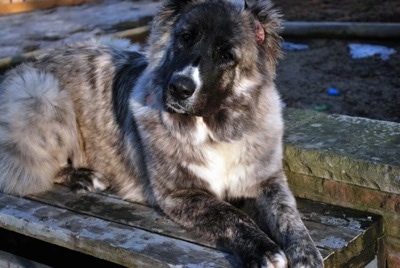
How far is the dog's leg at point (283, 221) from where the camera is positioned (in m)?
3.02

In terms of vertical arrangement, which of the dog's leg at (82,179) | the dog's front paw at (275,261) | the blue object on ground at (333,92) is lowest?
the blue object on ground at (333,92)

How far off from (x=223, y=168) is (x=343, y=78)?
361 cm

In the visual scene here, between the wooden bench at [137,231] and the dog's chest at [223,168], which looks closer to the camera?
the wooden bench at [137,231]

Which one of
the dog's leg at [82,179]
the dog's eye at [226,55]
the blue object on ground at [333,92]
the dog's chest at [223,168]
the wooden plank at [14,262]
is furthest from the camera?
the blue object on ground at [333,92]

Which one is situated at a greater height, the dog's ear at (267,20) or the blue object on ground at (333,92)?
the dog's ear at (267,20)

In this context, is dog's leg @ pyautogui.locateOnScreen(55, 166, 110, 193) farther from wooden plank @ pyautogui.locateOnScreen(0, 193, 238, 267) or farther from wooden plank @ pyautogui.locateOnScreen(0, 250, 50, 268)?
wooden plank @ pyautogui.locateOnScreen(0, 250, 50, 268)

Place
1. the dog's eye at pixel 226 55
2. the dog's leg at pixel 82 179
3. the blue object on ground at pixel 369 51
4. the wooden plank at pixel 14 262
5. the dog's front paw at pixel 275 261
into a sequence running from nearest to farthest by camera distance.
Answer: the dog's front paw at pixel 275 261
the dog's eye at pixel 226 55
the wooden plank at pixel 14 262
the dog's leg at pixel 82 179
the blue object on ground at pixel 369 51

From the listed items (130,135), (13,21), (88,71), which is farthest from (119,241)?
(13,21)

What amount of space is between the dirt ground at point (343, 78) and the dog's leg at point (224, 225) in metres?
2.71

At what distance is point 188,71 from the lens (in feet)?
10.4

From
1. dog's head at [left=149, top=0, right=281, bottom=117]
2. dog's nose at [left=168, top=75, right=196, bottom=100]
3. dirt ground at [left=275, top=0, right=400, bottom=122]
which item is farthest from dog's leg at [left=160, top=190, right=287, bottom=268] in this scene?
dirt ground at [left=275, top=0, right=400, bottom=122]

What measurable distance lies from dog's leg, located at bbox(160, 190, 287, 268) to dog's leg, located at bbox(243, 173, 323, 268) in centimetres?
9

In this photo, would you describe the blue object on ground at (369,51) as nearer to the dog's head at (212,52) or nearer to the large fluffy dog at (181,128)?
the large fluffy dog at (181,128)

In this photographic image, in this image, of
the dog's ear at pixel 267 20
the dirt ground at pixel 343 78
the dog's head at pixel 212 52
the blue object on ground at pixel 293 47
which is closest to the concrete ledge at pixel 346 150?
the dog's head at pixel 212 52
